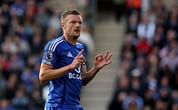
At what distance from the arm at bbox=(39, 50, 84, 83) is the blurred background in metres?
8.20

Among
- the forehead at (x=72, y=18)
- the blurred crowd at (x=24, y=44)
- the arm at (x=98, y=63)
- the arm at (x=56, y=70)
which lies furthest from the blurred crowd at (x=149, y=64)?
the arm at (x=56, y=70)

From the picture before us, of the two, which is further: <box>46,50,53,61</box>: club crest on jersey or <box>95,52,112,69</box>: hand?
<box>95,52,112,69</box>: hand

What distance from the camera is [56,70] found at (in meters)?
8.36

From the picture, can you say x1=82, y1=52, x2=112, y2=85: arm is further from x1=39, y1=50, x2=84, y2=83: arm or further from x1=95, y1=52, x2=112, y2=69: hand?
x1=39, y1=50, x2=84, y2=83: arm

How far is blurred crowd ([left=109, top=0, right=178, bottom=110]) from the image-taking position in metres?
16.8

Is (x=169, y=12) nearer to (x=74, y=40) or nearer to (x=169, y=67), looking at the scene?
(x=169, y=67)

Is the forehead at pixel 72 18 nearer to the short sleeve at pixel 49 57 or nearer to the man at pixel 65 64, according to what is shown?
the man at pixel 65 64

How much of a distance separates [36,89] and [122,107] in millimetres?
2059

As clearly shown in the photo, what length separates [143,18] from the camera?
1891cm

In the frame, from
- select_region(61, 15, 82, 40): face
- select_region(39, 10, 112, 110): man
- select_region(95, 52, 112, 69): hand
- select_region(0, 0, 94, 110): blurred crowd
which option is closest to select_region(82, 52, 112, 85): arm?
select_region(95, 52, 112, 69): hand

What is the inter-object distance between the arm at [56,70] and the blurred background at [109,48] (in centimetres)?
820

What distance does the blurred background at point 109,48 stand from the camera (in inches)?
669

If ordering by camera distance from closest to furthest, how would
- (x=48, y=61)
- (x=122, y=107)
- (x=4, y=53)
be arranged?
(x=48, y=61) < (x=122, y=107) < (x=4, y=53)

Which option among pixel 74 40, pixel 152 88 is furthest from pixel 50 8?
pixel 74 40
